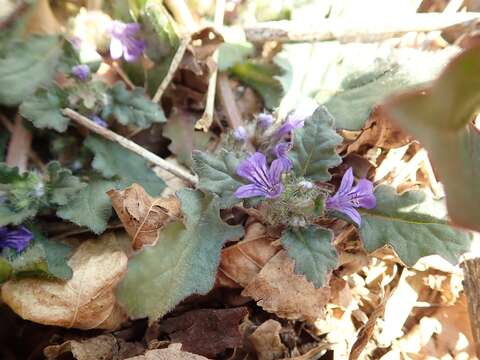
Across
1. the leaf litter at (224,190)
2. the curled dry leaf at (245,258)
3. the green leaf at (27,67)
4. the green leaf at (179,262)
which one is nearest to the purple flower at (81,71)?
the leaf litter at (224,190)

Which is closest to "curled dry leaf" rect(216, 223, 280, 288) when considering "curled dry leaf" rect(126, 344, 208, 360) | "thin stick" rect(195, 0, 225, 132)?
"curled dry leaf" rect(126, 344, 208, 360)

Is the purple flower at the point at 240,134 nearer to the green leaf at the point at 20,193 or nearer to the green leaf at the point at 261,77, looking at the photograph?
the green leaf at the point at 261,77

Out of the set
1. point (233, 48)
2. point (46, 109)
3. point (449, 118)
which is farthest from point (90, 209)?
point (449, 118)

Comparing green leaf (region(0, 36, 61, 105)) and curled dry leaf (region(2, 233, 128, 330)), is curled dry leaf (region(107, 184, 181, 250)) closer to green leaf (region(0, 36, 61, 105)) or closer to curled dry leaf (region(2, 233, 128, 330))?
curled dry leaf (region(2, 233, 128, 330))

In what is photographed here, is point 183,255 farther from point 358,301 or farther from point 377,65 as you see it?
point 377,65

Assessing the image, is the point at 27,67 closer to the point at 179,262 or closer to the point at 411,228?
the point at 179,262

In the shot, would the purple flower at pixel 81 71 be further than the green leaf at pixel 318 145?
Yes

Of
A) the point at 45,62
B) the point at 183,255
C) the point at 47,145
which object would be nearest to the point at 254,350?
the point at 183,255
